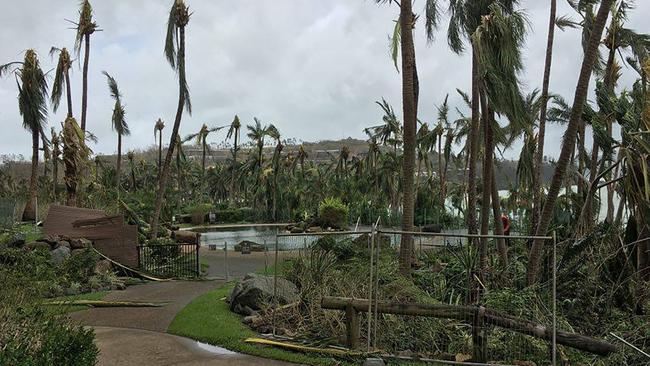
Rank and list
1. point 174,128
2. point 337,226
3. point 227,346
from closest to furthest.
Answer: point 227,346 → point 174,128 → point 337,226

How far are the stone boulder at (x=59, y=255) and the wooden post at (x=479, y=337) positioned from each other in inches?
440

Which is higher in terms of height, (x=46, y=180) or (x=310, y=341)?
(x=46, y=180)

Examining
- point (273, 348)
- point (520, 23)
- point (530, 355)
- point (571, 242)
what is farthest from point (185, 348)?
point (520, 23)

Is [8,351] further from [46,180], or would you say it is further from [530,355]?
[46,180]

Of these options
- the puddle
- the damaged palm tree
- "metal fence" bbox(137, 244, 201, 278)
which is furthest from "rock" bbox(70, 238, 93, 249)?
the puddle

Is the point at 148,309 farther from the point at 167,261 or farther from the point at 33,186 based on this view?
the point at 33,186

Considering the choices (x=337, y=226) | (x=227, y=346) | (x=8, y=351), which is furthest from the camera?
(x=337, y=226)

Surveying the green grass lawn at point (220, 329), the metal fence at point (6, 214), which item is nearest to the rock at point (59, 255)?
the green grass lawn at point (220, 329)

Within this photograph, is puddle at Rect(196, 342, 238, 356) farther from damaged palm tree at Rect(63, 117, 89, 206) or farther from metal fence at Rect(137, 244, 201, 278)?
damaged palm tree at Rect(63, 117, 89, 206)

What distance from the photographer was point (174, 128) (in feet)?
76.9

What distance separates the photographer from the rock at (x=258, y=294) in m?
10.2

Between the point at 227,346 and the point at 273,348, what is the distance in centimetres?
76

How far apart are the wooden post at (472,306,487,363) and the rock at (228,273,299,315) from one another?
358cm

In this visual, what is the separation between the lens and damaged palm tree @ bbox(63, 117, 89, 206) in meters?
17.4
